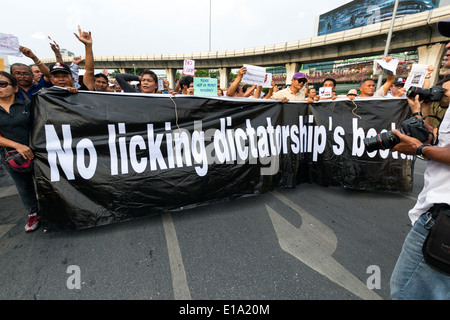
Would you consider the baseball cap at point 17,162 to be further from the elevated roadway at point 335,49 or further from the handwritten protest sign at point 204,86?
the elevated roadway at point 335,49

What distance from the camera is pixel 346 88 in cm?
4578

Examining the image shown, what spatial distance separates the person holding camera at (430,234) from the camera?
38.2 inches

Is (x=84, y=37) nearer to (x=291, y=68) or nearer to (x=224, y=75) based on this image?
(x=291, y=68)

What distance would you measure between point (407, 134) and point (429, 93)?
2.19 ft

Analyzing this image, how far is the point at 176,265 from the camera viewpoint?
6.53 ft

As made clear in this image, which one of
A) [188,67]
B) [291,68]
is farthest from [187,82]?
[291,68]

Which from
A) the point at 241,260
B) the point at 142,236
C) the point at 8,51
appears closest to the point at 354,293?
the point at 241,260

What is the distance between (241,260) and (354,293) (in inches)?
38.1

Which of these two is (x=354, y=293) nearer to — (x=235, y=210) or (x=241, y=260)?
(x=241, y=260)

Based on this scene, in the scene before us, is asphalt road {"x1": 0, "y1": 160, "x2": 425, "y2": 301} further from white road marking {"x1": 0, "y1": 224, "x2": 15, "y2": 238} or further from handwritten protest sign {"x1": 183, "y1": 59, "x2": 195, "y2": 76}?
handwritten protest sign {"x1": 183, "y1": 59, "x2": 195, "y2": 76}

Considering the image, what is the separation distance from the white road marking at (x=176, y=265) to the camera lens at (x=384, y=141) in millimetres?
1727

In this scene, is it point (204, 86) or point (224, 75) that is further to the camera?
point (224, 75)

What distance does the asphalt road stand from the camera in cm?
172
